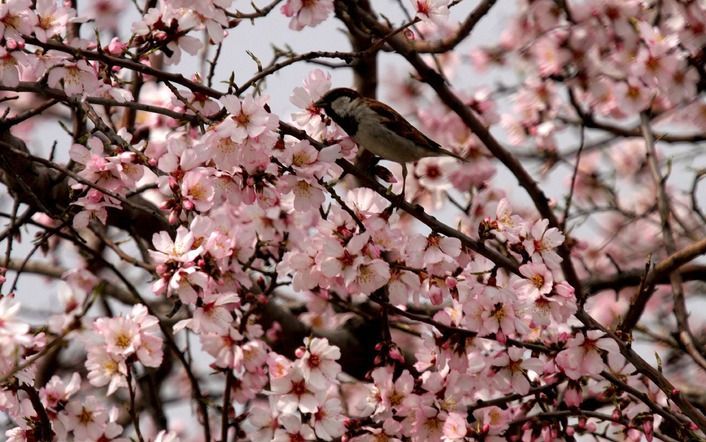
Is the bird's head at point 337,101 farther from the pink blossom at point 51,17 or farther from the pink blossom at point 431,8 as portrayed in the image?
the pink blossom at point 51,17

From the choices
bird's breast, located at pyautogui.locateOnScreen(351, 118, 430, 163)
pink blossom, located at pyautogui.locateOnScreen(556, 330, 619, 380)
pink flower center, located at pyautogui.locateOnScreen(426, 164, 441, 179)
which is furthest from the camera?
pink flower center, located at pyautogui.locateOnScreen(426, 164, 441, 179)

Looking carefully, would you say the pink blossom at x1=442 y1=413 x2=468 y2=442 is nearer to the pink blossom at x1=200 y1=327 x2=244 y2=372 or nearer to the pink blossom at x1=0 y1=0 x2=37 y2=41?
the pink blossom at x1=200 y1=327 x2=244 y2=372

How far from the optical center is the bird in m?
3.11

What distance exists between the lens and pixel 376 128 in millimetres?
3225

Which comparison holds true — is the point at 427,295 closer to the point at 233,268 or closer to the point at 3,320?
the point at 233,268

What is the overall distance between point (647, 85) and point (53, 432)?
358cm

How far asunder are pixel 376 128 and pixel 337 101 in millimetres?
189

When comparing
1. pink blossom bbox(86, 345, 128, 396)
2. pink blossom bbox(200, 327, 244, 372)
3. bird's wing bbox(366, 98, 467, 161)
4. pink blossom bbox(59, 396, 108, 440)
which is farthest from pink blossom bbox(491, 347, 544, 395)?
pink blossom bbox(59, 396, 108, 440)

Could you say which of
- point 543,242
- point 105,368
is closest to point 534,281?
point 543,242

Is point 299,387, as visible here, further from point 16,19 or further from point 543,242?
point 16,19

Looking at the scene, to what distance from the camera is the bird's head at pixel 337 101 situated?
303 cm

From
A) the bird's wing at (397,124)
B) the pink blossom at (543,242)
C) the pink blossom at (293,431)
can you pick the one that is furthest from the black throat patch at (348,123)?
the pink blossom at (293,431)

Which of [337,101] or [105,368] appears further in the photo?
[337,101]

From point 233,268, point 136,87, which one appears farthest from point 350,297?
point 233,268
